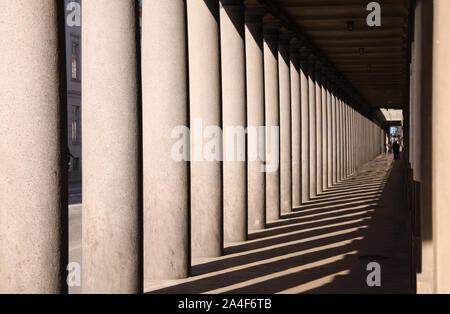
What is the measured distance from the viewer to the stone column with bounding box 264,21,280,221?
22.2 meters

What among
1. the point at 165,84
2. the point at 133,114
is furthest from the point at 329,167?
the point at 133,114

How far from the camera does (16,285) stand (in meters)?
7.15

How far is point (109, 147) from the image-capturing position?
9.51 m

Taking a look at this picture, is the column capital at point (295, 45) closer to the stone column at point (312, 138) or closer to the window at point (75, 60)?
the stone column at point (312, 138)

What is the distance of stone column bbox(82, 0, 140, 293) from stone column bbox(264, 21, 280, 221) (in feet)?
41.3

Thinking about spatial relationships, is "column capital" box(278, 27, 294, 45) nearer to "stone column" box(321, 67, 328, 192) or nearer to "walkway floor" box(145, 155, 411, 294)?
"walkway floor" box(145, 155, 411, 294)

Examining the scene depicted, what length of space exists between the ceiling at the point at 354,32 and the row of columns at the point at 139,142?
1.40 meters

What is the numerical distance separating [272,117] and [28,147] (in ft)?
50.2

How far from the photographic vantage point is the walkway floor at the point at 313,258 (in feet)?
37.7

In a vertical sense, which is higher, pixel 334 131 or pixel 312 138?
pixel 334 131

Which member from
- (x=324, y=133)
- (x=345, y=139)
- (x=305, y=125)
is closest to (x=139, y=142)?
(x=305, y=125)

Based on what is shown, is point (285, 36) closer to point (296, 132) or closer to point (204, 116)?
point (296, 132)

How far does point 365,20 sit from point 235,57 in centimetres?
991
